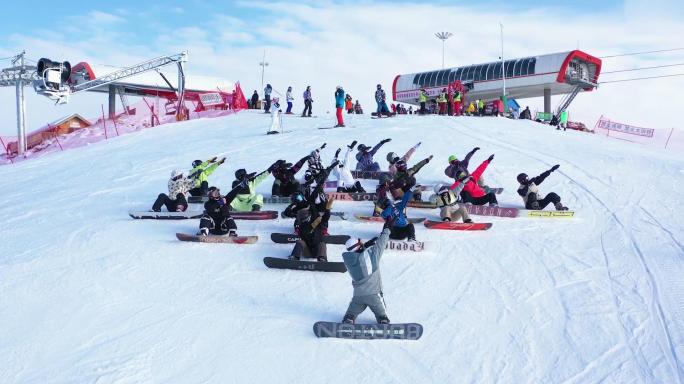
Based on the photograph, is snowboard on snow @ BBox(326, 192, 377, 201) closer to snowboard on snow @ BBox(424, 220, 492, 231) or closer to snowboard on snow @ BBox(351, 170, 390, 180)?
snowboard on snow @ BBox(351, 170, 390, 180)

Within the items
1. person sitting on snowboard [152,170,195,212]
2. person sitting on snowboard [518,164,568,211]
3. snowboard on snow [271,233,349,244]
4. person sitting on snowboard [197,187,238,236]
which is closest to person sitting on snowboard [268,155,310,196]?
person sitting on snowboard [152,170,195,212]

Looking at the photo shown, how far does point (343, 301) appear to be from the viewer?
7.02 m

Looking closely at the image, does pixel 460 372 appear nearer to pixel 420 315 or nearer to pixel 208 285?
pixel 420 315

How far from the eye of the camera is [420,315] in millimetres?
6629

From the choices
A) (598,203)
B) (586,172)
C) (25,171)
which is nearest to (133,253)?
(598,203)

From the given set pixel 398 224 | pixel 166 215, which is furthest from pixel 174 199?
pixel 398 224

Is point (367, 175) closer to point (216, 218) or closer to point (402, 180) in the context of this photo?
point (402, 180)

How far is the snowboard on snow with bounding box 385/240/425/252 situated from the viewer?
27.6ft

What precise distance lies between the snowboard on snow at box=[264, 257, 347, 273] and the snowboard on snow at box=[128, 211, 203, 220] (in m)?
2.80

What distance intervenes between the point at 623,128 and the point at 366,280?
25.2 metres

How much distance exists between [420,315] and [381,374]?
120 cm

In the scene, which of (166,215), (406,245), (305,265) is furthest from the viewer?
(166,215)

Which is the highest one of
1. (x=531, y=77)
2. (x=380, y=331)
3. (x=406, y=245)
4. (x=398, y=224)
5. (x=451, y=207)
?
(x=531, y=77)

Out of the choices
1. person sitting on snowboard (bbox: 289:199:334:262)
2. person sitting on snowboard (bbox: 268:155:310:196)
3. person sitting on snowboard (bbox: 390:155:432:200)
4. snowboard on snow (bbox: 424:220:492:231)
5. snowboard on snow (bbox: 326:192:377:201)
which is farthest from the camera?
snowboard on snow (bbox: 326:192:377:201)
